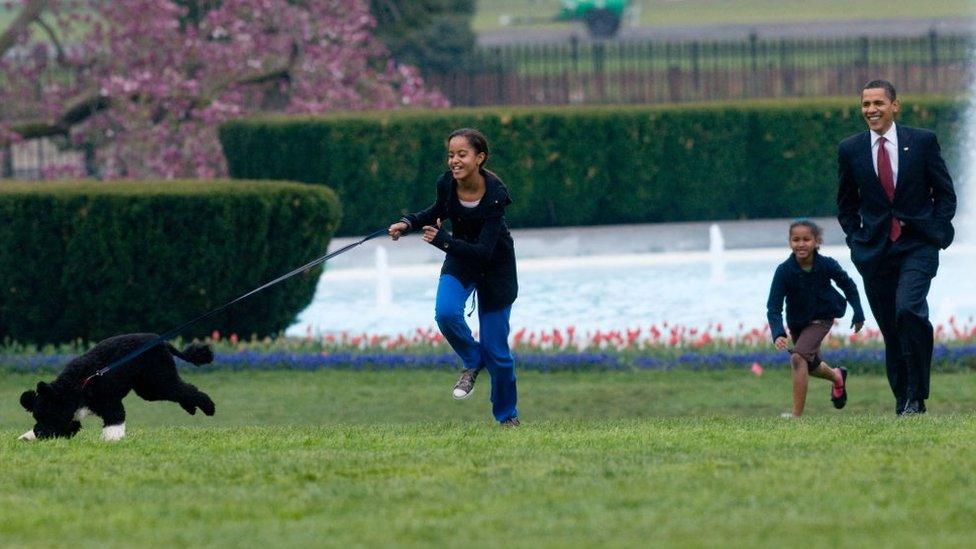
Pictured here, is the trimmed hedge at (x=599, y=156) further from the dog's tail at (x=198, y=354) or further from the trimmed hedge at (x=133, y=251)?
the dog's tail at (x=198, y=354)

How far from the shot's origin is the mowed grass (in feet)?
18.4

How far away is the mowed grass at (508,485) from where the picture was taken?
5.61 m

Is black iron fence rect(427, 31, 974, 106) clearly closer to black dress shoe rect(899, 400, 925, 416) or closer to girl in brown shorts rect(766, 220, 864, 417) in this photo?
girl in brown shorts rect(766, 220, 864, 417)

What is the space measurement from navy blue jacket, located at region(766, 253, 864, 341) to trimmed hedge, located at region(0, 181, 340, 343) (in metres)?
5.08

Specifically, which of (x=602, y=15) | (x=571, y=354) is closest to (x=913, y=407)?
(x=571, y=354)

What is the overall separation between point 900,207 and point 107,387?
3696 mm

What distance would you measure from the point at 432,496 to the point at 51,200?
7.79 meters

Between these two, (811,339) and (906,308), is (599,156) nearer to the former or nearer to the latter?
(811,339)

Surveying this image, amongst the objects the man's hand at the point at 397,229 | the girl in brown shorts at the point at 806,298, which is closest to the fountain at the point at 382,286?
the girl in brown shorts at the point at 806,298

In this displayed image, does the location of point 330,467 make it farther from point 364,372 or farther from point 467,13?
point 467,13

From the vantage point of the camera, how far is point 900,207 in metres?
8.59

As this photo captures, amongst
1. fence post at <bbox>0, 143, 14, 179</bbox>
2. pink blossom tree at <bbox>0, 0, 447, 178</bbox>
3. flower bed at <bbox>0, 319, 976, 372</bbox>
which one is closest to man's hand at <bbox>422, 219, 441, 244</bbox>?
flower bed at <bbox>0, 319, 976, 372</bbox>

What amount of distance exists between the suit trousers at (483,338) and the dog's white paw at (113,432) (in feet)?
4.87

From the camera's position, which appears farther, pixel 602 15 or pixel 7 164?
pixel 602 15
